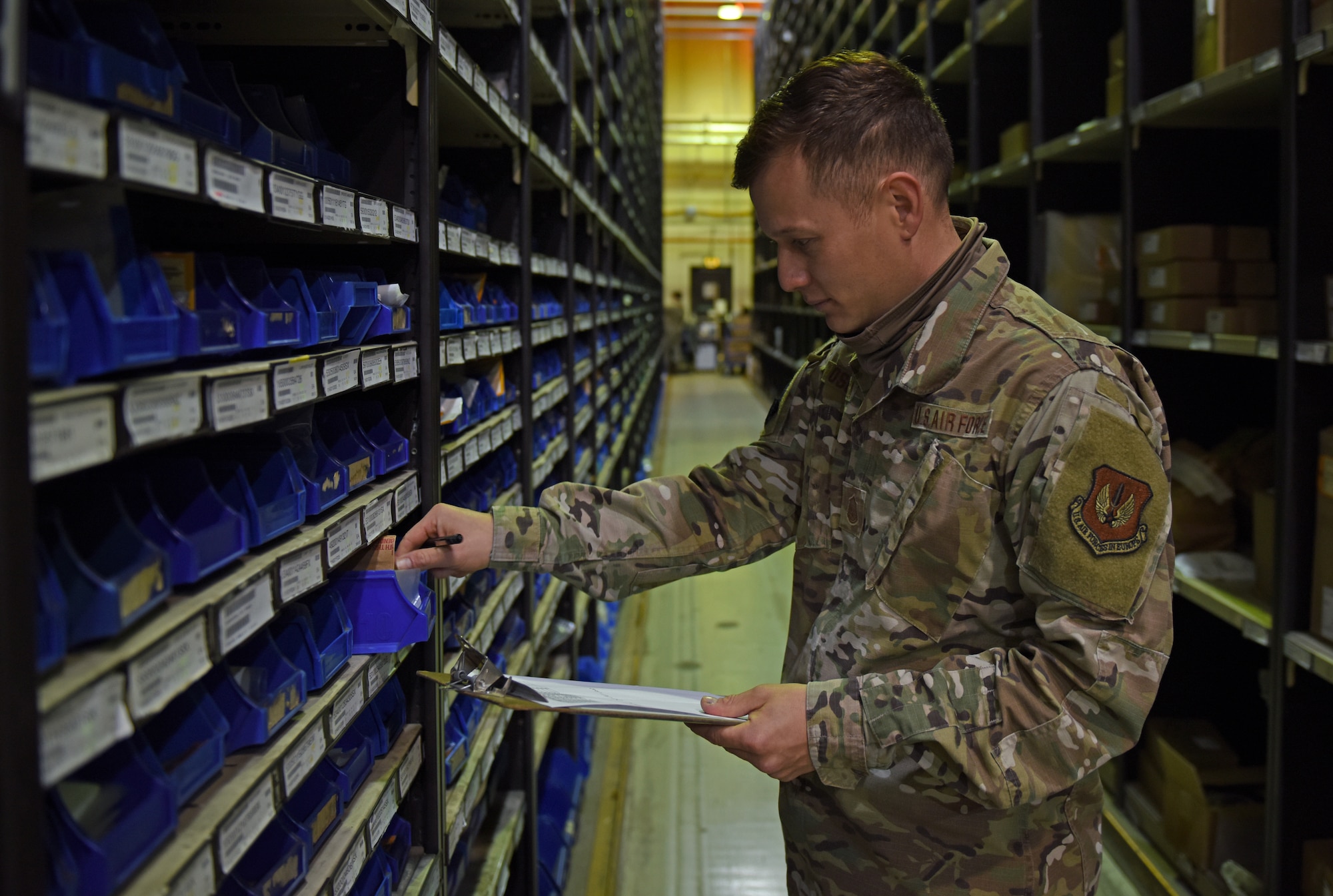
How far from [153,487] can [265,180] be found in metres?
0.35

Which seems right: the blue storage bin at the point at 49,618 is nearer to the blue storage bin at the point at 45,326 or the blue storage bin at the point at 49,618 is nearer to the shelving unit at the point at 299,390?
the shelving unit at the point at 299,390

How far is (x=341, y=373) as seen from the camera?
1.33 metres

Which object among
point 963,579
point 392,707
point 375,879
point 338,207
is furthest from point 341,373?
point 963,579

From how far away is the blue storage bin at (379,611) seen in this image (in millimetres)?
1470

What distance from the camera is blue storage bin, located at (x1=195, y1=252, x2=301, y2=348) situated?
1.11 meters

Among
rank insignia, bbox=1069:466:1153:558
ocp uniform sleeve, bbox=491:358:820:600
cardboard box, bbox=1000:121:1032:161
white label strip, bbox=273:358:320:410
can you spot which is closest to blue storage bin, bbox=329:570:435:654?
ocp uniform sleeve, bbox=491:358:820:600

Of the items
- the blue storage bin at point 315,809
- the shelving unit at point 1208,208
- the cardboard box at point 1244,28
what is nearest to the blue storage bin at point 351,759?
the blue storage bin at point 315,809

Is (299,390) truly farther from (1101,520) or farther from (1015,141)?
(1015,141)

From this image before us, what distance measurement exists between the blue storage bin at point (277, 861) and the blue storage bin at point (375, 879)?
0.29 meters

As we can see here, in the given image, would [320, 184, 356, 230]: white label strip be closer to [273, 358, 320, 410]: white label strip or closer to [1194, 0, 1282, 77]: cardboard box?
[273, 358, 320, 410]: white label strip

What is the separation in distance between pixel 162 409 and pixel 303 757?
0.51 metres

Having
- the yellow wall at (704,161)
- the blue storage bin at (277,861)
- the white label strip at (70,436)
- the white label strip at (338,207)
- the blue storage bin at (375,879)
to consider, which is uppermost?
the yellow wall at (704,161)

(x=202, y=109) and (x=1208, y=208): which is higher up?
(x=1208, y=208)

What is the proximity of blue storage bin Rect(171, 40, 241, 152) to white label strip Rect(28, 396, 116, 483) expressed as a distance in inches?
15.7
